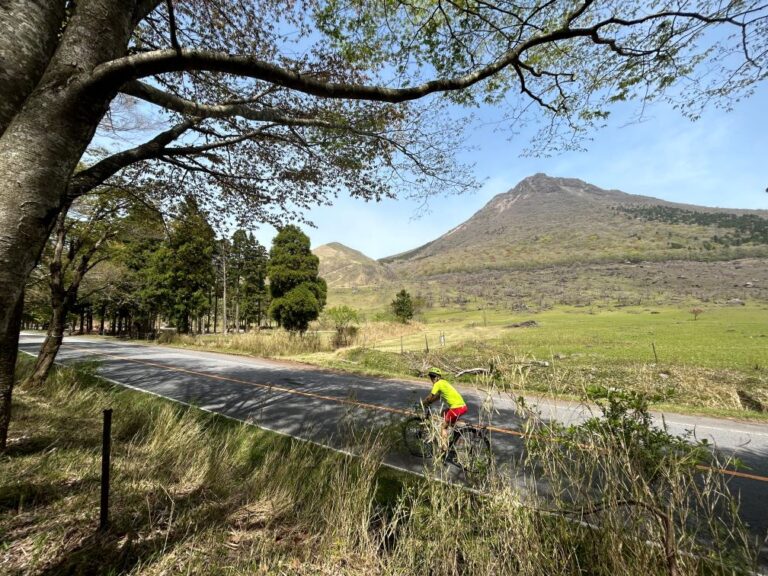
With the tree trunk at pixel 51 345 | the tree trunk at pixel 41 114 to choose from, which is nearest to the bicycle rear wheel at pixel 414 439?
the tree trunk at pixel 41 114

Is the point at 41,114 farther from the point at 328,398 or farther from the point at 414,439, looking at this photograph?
the point at 328,398

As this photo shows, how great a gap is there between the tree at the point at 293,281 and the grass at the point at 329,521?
23.9 meters

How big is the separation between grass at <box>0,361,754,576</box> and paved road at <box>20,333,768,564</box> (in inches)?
27.0

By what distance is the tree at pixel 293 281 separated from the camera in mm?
28094

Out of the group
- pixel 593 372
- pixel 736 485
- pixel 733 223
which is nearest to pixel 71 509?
pixel 736 485

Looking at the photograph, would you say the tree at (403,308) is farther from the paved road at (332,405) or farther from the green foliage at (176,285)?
the paved road at (332,405)

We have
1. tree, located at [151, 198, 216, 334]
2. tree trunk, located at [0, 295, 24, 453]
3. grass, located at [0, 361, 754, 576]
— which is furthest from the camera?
tree, located at [151, 198, 216, 334]

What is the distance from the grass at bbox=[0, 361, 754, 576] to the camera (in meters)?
2.23

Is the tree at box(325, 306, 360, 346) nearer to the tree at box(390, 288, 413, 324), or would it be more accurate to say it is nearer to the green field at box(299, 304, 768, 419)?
the green field at box(299, 304, 768, 419)

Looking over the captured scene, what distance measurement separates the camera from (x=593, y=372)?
15.0 metres

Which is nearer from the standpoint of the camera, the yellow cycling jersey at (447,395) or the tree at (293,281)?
the yellow cycling jersey at (447,395)

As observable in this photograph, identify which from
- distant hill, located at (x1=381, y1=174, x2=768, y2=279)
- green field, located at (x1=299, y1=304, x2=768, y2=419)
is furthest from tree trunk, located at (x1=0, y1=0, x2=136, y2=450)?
distant hill, located at (x1=381, y1=174, x2=768, y2=279)

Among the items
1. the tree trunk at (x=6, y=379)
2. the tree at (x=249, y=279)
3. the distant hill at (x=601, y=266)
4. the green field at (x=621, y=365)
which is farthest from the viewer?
the distant hill at (x=601, y=266)

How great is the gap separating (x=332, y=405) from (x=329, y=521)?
623cm
